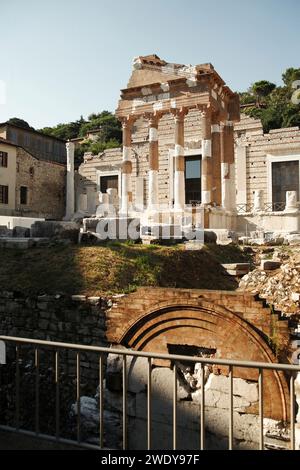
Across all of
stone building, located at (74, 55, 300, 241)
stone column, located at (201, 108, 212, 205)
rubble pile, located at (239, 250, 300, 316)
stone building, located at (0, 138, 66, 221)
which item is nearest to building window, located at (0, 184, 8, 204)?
stone building, located at (0, 138, 66, 221)

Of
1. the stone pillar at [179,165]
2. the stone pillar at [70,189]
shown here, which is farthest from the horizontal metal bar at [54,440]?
the stone pillar at [70,189]

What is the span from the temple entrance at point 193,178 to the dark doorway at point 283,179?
4.82 m

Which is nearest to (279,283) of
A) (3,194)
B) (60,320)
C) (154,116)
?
(60,320)

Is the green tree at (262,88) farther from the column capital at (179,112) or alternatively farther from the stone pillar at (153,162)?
the column capital at (179,112)

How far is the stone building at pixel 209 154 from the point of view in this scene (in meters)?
18.6

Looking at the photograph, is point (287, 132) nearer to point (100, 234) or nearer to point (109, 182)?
point (109, 182)

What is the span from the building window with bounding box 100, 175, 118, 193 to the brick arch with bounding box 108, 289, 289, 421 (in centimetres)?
2448

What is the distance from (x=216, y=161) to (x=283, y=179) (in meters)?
6.80

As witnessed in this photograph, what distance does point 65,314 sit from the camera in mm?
7801

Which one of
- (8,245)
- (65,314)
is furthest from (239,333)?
(8,245)

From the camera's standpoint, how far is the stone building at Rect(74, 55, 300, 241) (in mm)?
18562

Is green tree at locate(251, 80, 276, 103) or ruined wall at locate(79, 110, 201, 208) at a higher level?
green tree at locate(251, 80, 276, 103)

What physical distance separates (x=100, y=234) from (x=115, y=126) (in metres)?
36.3

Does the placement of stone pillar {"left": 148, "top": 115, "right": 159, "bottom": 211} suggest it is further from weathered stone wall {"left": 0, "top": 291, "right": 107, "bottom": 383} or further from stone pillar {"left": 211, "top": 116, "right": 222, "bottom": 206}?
weathered stone wall {"left": 0, "top": 291, "right": 107, "bottom": 383}
